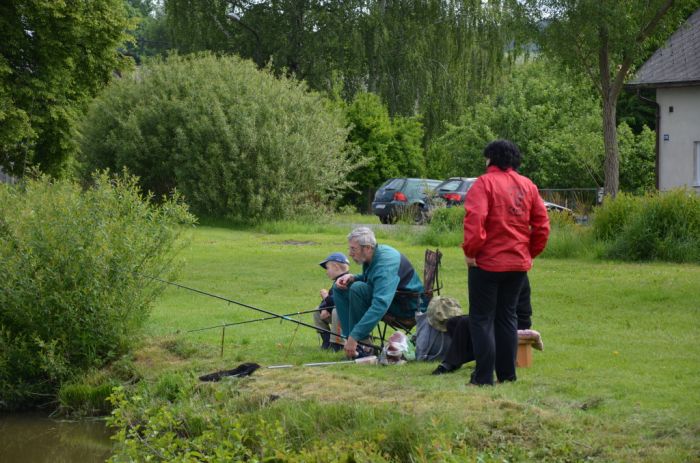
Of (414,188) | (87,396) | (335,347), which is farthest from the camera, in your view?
(414,188)

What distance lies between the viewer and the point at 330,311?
36.4 ft

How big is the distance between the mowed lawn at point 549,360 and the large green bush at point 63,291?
24.1 inches

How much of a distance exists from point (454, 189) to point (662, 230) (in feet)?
49.1

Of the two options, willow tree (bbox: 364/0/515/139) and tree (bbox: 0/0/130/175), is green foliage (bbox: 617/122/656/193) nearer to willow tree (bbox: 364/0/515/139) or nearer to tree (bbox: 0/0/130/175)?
willow tree (bbox: 364/0/515/139)

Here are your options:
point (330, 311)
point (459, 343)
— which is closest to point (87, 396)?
point (330, 311)

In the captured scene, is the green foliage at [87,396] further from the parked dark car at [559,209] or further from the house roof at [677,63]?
the house roof at [677,63]

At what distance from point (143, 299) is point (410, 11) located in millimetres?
37559

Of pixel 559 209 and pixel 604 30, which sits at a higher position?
pixel 604 30

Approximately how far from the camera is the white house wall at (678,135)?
3266 cm

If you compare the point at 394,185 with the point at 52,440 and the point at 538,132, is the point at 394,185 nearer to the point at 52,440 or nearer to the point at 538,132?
the point at 538,132

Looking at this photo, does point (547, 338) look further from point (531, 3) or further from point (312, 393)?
point (531, 3)

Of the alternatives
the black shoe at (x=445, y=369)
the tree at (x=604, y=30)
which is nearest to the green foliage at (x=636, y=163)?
the tree at (x=604, y=30)

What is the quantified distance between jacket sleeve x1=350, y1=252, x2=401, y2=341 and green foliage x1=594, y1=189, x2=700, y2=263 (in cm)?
1082

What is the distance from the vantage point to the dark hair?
8203 mm
